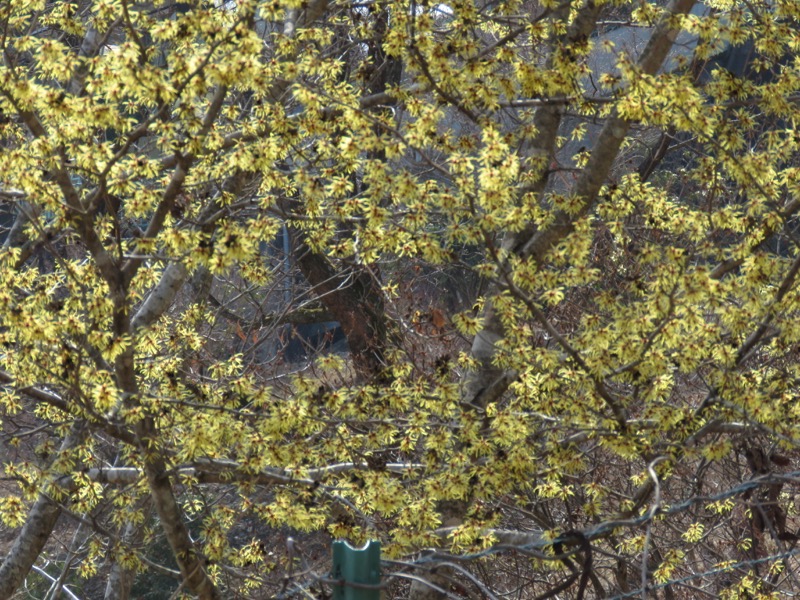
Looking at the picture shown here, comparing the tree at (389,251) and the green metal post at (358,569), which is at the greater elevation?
the tree at (389,251)

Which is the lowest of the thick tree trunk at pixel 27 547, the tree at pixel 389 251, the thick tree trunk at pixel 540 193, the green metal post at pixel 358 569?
the green metal post at pixel 358 569

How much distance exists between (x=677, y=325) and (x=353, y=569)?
264cm

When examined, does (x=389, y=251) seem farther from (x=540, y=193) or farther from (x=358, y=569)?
(x=358, y=569)

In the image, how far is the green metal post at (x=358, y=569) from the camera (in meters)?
3.02

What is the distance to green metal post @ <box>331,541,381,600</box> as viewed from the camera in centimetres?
302

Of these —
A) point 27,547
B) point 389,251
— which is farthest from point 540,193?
point 27,547

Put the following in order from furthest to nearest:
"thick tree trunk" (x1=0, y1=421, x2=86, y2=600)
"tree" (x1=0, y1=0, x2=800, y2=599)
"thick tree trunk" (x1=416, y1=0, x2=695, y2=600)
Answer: "thick tree trunk" (x1=0, y1=421, x2=86, y2=600), "thick tree trunk" (x1=416, y1=0, x2=695, y2=600), "tree" (x1=0, y1=0, x2=800, y2=599)

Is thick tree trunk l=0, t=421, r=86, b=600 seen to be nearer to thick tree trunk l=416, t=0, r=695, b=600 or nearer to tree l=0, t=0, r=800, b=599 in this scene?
tree l=0, t=0, r=800, b=599

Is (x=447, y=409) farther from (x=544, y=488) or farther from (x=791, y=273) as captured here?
(x=791, y=273)

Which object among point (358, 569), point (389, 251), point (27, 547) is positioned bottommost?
point (358, 569)

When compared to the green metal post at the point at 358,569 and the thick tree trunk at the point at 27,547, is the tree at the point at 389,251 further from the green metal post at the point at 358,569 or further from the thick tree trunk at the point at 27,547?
the green metal post at the point at 358,569

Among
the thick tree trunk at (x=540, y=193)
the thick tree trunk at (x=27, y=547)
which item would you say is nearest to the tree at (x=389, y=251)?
the thick tree trunk at (x=540, y=193)

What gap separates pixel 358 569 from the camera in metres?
3.03

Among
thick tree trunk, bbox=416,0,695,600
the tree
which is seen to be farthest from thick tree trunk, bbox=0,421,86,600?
thick tree trunk, bbox=416,0,695,600
